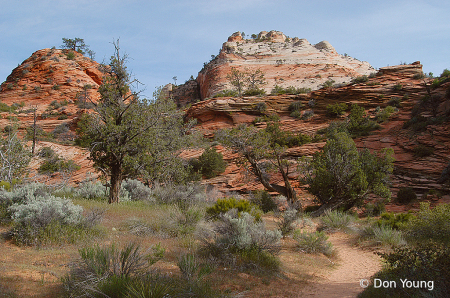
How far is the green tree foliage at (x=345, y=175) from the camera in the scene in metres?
12.7

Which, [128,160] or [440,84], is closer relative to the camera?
[128,160]

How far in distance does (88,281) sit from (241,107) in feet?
104

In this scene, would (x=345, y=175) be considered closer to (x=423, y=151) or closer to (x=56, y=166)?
(x=423, y=151)

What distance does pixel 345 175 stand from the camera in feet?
41.6

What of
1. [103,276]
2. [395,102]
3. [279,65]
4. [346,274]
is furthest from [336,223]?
[279,65]

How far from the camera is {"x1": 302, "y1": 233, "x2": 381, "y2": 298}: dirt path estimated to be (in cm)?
471

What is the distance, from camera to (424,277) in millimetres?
3631

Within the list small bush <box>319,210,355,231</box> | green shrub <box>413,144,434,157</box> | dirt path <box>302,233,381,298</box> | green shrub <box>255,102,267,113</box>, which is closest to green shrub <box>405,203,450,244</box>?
dirt path <box>302,233,381,298</box>

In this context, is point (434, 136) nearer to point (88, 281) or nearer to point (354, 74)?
point (88, 281)

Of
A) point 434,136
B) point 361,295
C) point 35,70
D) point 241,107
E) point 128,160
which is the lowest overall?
point 361,295

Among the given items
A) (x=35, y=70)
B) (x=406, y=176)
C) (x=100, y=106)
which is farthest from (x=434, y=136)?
(x=35, y=70)

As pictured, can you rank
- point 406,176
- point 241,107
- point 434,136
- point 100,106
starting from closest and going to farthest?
point 100,106, point 406,176, point 434,136, point 241,107

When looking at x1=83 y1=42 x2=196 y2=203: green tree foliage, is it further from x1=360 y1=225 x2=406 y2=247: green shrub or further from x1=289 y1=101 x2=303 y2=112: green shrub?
x1=289 y1=101 x2=303 y2=112: green shrub

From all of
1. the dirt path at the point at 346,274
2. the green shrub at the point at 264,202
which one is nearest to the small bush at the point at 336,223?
the dirt path at the point at 346,274
